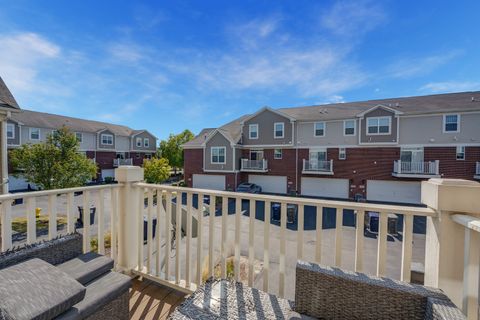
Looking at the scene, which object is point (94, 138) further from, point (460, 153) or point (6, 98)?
point (460, 153)

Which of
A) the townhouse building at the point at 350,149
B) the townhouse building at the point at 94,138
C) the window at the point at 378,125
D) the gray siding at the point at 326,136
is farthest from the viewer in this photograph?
the townhouse building at the point at 94,138

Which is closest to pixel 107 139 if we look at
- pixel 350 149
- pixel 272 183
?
pixel 272 183

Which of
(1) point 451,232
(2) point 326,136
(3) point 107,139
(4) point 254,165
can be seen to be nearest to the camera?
(1) point 451,232

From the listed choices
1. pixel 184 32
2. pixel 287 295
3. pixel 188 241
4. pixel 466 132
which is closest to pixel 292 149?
pixel 466 132

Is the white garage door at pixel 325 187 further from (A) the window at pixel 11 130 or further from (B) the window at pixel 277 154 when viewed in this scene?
(A) the window at pixel 11 130

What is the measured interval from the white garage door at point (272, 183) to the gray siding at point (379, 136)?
19.4 ft

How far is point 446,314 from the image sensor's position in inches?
39.8

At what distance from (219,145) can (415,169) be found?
12.7 meters

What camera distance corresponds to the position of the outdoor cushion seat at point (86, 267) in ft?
5.21

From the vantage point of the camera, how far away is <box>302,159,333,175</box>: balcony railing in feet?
47.1

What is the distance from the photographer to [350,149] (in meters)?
14.1

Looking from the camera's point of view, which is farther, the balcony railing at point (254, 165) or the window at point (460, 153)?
the balcony railing at point (254, 165)

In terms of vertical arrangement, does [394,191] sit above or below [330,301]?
below

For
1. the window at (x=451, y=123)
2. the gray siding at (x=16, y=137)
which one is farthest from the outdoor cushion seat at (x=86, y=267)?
the gray siding at (x=16, y=137)
